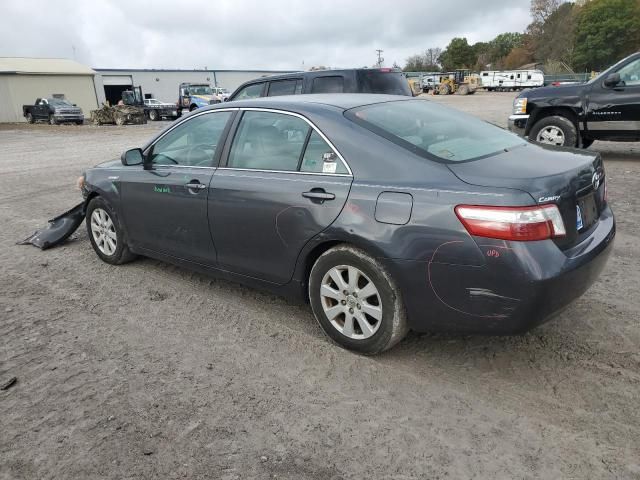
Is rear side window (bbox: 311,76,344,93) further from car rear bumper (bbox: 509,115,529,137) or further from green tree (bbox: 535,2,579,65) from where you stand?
green tree (bbox: 535,2,579,65)

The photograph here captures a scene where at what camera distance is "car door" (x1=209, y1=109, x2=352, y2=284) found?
333 centimetres

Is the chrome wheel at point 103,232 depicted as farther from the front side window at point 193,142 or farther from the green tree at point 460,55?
the green tree at point 460,55

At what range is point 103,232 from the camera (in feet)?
17.2

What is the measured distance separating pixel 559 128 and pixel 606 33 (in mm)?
93953

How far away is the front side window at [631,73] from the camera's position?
8.80m

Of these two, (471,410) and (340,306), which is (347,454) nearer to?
(471,410)

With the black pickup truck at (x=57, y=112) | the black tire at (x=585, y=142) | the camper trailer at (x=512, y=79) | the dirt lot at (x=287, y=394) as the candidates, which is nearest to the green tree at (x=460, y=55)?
the camper trailer at (x=512, y=79)

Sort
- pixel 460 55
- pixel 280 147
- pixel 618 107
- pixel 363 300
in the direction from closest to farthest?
pixel 363 300
pixel 280 147
pixel 618 107
pixel 460 55

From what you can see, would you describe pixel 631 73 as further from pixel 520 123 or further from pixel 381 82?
pixel 381 82

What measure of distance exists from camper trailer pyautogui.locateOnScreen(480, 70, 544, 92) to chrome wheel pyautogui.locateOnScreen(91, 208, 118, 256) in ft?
191

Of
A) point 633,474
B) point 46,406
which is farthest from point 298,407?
point 633,474

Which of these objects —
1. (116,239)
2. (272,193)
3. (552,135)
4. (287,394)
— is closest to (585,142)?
(552,135)

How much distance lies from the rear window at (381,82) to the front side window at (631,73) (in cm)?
361

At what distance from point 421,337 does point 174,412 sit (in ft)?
5.55
